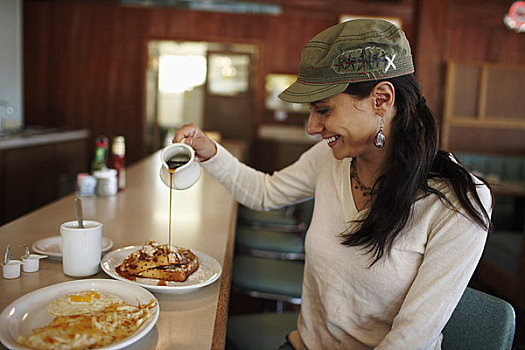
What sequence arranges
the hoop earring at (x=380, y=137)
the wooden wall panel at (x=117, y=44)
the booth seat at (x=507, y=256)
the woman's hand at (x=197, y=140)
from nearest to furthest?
the hoop earring at (x=380, y=137) < the woman's hand at (x=197, y=140) < the booth seat at (x=507, y=256) < the wooden wall panel at (x=117, y=44)

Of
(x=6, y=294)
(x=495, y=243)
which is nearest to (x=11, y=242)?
(x=6, y=294)

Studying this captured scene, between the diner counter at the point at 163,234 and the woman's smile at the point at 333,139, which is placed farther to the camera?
the woman's smile at the point at 333,139

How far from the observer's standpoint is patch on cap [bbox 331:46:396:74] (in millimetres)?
1095

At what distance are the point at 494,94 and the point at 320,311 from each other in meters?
6.88

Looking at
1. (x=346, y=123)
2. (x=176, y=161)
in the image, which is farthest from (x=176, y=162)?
(x=346, y=123)

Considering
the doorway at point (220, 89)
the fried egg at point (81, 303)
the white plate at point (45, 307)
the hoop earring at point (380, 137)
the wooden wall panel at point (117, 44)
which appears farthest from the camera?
the doorway at point (220, 89)

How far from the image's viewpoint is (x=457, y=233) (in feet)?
3.55

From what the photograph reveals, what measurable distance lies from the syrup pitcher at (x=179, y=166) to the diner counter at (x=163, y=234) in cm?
22

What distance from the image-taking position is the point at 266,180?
65.7 inches

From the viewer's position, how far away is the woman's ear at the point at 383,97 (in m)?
1.12

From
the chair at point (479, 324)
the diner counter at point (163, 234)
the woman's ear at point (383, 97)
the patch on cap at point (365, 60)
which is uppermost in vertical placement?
the patch on cap at point (365, 60)

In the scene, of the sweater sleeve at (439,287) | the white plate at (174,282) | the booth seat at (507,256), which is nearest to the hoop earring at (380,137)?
the sweater sleeve at (439,287)

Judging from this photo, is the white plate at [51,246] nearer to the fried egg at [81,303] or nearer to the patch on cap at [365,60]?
the fried egg at [81,303]

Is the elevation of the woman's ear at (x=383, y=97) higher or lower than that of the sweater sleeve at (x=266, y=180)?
higher
